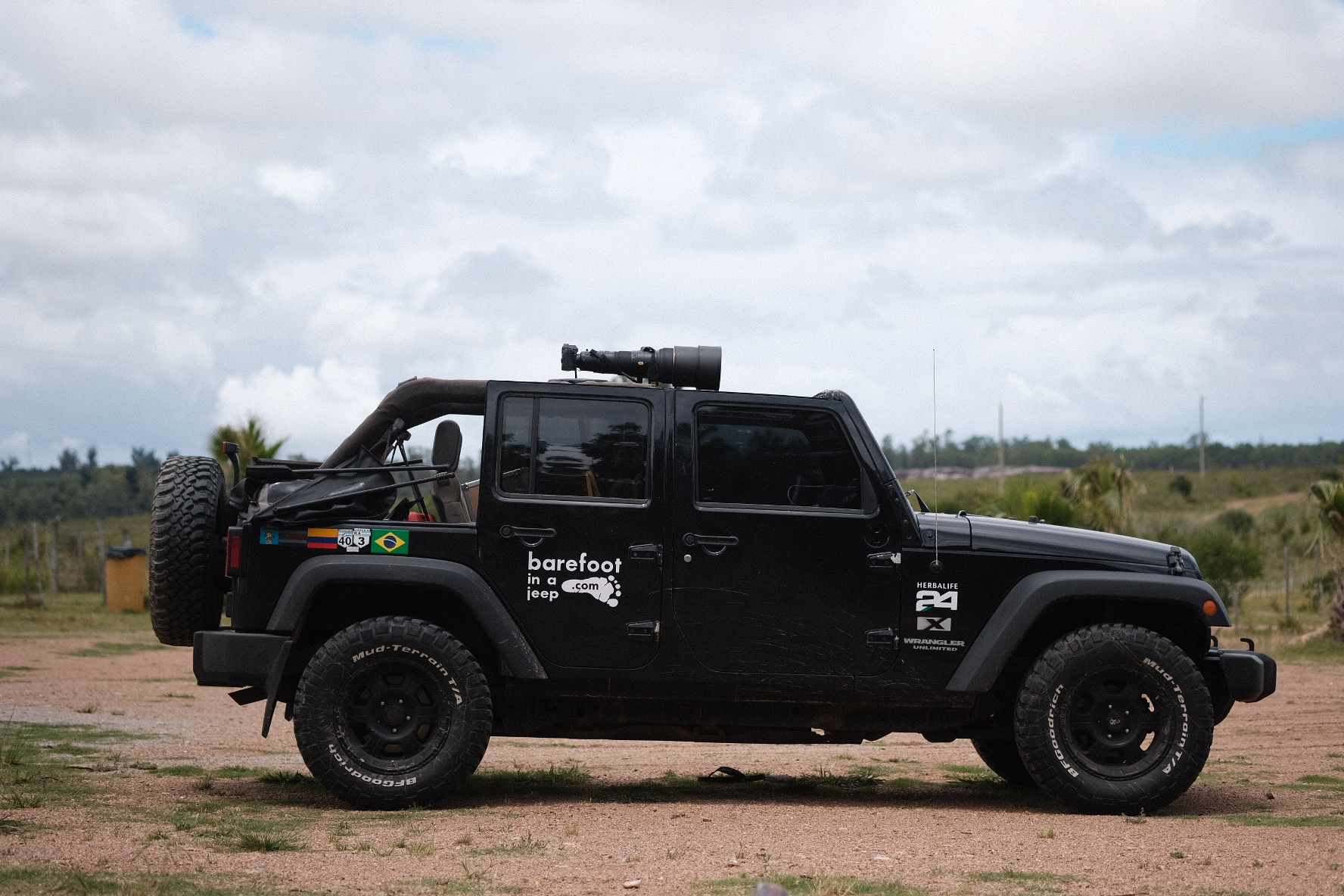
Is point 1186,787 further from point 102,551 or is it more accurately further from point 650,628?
point 102,551

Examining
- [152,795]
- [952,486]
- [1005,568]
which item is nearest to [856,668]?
[1005,568]

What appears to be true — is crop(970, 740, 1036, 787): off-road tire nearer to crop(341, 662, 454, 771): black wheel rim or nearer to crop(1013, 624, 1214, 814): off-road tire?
crop(1013, 624, 1214, 814): off-road tire

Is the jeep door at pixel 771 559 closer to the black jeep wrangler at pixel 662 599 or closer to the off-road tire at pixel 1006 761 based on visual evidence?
the black jeep wrangler at pixel 662 599

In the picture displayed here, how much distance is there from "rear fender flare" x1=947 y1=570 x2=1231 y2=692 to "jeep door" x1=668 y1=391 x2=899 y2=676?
1.44 ft

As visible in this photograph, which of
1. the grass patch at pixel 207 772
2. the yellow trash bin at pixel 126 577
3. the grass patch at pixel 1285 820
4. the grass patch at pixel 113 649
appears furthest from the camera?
the yellow trash bin at pixel 126 577

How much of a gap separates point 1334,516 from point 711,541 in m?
15.8

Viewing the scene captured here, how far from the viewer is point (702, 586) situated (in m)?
6.79

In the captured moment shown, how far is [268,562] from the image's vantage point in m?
6.80

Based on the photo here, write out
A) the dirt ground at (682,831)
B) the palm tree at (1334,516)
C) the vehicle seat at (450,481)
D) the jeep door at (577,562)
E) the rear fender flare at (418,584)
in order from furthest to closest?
the palm tree at (1334,516) < the vehicle seat at (450,481) < the jeep door at (577,562) < the rear fender flare at (418,584) < the dirt ground at (682,831)

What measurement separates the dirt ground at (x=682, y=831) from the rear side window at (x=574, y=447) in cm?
166

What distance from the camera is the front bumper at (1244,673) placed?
7066 mm

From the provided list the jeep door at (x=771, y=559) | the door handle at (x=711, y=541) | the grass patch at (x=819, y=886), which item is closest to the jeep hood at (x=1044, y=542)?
the jeep door at (x=771, y=559)

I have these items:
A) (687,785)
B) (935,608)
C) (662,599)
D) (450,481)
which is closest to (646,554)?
(662,599)

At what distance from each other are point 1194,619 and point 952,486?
60.2 metres
